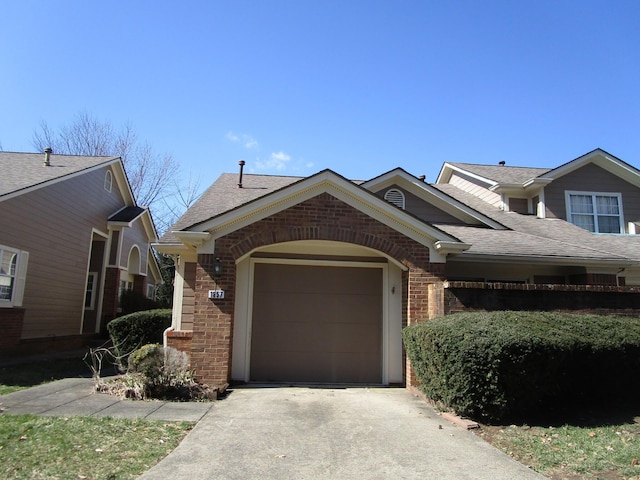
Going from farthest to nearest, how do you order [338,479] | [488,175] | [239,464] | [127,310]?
[127,310], [488,175], [239,464], [338,479]

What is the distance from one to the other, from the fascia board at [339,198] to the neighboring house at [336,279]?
21mm

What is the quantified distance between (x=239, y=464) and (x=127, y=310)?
1657cm

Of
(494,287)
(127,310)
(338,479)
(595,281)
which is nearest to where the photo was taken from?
(338,479)

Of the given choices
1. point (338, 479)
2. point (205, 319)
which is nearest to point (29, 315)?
Result: point (205, 319)

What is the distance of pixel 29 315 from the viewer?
14594 mm

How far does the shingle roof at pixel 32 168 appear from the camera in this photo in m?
14.0

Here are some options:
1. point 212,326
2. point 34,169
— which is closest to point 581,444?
point 212,326

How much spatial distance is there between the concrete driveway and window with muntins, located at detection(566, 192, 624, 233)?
1007 centimetres

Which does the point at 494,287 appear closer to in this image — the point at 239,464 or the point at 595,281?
the point at 595,281

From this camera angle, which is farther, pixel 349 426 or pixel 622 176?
pixel 622 176

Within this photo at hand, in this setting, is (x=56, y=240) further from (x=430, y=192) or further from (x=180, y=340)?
(x=430, y=192)

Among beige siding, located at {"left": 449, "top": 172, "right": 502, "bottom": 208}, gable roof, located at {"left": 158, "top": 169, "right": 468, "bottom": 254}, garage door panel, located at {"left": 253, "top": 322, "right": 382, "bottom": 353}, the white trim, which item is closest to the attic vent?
the white trim

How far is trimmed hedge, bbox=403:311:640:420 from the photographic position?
6676 millimetres

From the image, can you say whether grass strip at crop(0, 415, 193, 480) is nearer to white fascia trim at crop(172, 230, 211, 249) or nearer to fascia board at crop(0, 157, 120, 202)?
white fascia trim at crop(172, 230, 211, 249)
